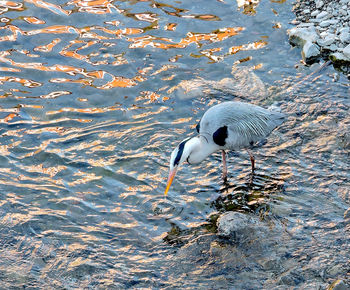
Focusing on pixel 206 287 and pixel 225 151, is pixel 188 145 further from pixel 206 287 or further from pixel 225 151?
pixel 206 287

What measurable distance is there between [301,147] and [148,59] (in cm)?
409

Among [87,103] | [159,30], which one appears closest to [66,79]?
[87,103]

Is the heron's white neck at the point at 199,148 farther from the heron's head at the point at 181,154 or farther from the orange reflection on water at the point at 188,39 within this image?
the orange reflection on water at the point at 188,39

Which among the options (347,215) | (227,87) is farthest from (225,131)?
(227,87)

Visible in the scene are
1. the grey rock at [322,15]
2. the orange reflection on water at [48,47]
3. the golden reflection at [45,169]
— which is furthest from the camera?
the grey rock at [322,15]

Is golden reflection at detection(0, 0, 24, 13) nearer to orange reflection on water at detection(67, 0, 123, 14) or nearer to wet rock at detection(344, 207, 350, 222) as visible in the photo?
orange reflection on water at detection(67, 0, 123, 14)

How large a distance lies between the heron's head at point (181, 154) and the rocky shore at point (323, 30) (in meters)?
4.34

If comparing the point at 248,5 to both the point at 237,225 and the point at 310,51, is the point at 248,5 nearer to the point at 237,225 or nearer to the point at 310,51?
the point at 310,51

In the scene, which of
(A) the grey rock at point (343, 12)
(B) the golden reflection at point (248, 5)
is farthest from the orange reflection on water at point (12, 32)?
(A) the grey rock at point (343, 12)

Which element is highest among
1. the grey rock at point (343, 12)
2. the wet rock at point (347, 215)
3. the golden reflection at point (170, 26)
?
the grey rock at point (343, 12)

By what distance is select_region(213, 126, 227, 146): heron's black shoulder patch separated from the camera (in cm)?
819

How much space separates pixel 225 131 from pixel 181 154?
906 mm

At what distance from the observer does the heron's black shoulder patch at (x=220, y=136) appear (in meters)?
8.19

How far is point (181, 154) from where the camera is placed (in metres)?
7.80
